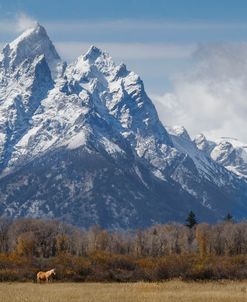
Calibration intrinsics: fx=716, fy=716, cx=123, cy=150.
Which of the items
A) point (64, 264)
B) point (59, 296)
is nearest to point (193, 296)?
point (59, 296)

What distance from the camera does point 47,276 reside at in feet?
307

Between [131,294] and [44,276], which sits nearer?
[131,294]

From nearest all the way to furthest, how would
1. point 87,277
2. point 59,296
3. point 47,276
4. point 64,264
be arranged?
point 59,296
point 47,276
point 87,277
point 64,264

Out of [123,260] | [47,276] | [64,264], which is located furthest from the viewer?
[123,260]

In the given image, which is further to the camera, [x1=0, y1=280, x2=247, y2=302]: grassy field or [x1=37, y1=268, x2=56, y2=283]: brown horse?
[x1=37, y1=268, x2=56, y2=283]: brown horse

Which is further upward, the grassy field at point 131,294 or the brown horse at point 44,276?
the brown horse at point 44,276

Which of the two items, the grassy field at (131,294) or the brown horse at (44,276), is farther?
the brown horse at (44,276)

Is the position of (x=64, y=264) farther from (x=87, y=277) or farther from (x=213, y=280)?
(x=213, y=280)

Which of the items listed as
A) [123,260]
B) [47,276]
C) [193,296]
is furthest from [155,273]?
[193,296]

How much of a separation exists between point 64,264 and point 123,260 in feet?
52.7

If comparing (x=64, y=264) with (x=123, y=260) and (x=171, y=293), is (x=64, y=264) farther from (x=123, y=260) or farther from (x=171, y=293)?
(x=171, y=293)

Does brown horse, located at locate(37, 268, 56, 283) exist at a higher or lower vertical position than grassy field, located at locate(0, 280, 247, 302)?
higher

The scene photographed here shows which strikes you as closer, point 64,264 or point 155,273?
point 155,273

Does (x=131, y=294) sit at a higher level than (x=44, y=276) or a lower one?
lower
